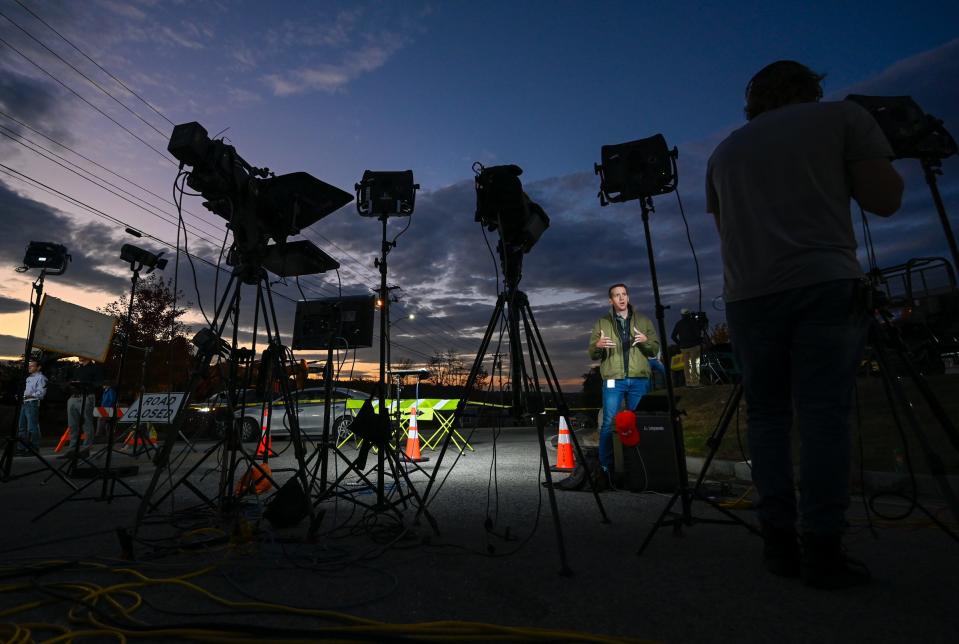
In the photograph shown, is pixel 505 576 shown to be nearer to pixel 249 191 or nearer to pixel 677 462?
pixel 677 462

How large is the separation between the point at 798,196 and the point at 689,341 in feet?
43.4

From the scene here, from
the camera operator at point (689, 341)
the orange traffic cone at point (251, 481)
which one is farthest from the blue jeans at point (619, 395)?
the camera operator at point (689, 341)

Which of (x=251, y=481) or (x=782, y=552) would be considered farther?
(x=251, y=481)

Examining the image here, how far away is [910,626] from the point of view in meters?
1.41

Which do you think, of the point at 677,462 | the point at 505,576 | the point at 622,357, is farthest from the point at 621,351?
the point at 505,576

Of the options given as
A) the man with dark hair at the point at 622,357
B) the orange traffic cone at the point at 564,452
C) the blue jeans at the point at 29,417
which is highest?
the man with dark hair at the point at 622,357

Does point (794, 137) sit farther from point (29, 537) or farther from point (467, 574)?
point (29, 537)

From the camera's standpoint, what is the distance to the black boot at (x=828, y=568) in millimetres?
1730

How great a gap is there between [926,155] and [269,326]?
4468mm

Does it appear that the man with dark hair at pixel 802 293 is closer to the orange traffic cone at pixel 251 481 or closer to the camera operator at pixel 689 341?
the orange traffic cone at pixel 251 481

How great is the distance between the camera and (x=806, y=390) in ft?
6.11

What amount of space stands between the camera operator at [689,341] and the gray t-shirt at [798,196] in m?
12.4

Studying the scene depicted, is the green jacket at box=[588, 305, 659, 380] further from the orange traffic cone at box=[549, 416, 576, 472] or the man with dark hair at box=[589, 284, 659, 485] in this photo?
the orange traffic cone at box=[549, 416, 576, 472]

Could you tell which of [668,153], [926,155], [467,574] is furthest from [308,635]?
[926,155]
